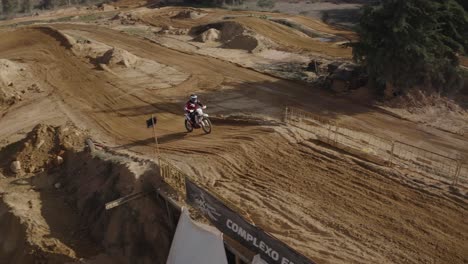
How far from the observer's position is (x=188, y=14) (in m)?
46.9

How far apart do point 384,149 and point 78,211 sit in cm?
1106

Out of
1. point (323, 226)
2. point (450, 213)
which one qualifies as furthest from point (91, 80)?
point (450, 213)

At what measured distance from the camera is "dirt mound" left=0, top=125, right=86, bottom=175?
16797 millimetres

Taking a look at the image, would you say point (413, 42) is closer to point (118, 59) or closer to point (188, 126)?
point (188, 126)

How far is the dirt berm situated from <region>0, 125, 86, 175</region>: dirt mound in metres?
0.05

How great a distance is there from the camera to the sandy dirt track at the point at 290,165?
11.4 m

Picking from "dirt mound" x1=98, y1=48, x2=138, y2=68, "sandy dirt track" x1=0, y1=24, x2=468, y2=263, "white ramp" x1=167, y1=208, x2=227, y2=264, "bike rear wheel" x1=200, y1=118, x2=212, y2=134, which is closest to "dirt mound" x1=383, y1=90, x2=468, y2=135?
"sandy dirt track" x1=0, y1=24, x2=468, y2=263

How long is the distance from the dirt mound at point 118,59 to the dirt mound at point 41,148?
11203 millimetres

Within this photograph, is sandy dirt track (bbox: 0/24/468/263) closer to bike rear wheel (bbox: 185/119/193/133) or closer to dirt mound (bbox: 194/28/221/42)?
bike rear wheel (bbox: 185/119/193/133)

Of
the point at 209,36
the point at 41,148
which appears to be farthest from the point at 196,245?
the point at 209,36

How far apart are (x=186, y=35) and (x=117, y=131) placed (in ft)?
69.5

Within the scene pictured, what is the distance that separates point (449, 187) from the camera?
44.0 feet

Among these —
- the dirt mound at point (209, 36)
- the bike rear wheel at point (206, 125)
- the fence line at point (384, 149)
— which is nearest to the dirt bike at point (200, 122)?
the bike rear wheel at point (206, 125)

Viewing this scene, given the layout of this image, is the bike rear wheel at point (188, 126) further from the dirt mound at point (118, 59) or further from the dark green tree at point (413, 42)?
the dirt mound at point (118, 59)
